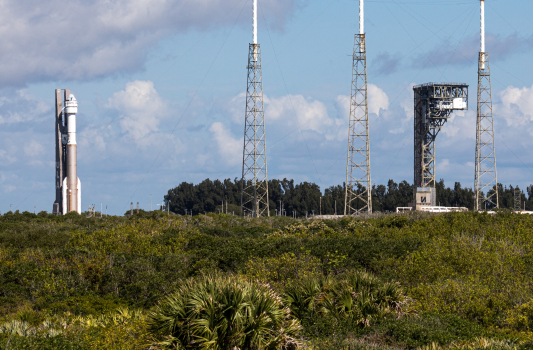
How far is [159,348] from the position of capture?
38.3 ft

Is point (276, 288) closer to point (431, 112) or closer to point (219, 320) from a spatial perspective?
point (219, 320)

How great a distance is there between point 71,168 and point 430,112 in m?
48.0

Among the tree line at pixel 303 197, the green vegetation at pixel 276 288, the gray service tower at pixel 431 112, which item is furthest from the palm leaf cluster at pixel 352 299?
the tree line at pixel 303 197

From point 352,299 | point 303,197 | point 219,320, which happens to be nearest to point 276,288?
point 352,299

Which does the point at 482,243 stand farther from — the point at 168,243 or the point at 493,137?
the point at 493,137

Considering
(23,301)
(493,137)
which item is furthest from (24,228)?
(493,137)

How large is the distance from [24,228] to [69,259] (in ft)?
55.5

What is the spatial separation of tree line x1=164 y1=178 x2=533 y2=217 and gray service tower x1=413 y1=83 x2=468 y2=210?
3021cm

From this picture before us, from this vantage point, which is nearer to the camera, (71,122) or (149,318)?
(149,318)

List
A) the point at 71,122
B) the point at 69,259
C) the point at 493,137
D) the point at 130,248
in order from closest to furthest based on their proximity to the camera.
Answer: the point at 69,259 < the point at 130,248 < the point at 493,137 < the point at 71,122

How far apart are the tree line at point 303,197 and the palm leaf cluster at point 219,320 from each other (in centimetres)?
9867

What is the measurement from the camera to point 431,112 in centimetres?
7981

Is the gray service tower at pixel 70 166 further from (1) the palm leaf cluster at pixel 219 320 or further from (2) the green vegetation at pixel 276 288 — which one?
(1) the palm leaf cluster at pixel 219 320

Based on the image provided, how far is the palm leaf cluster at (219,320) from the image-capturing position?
11.6m
